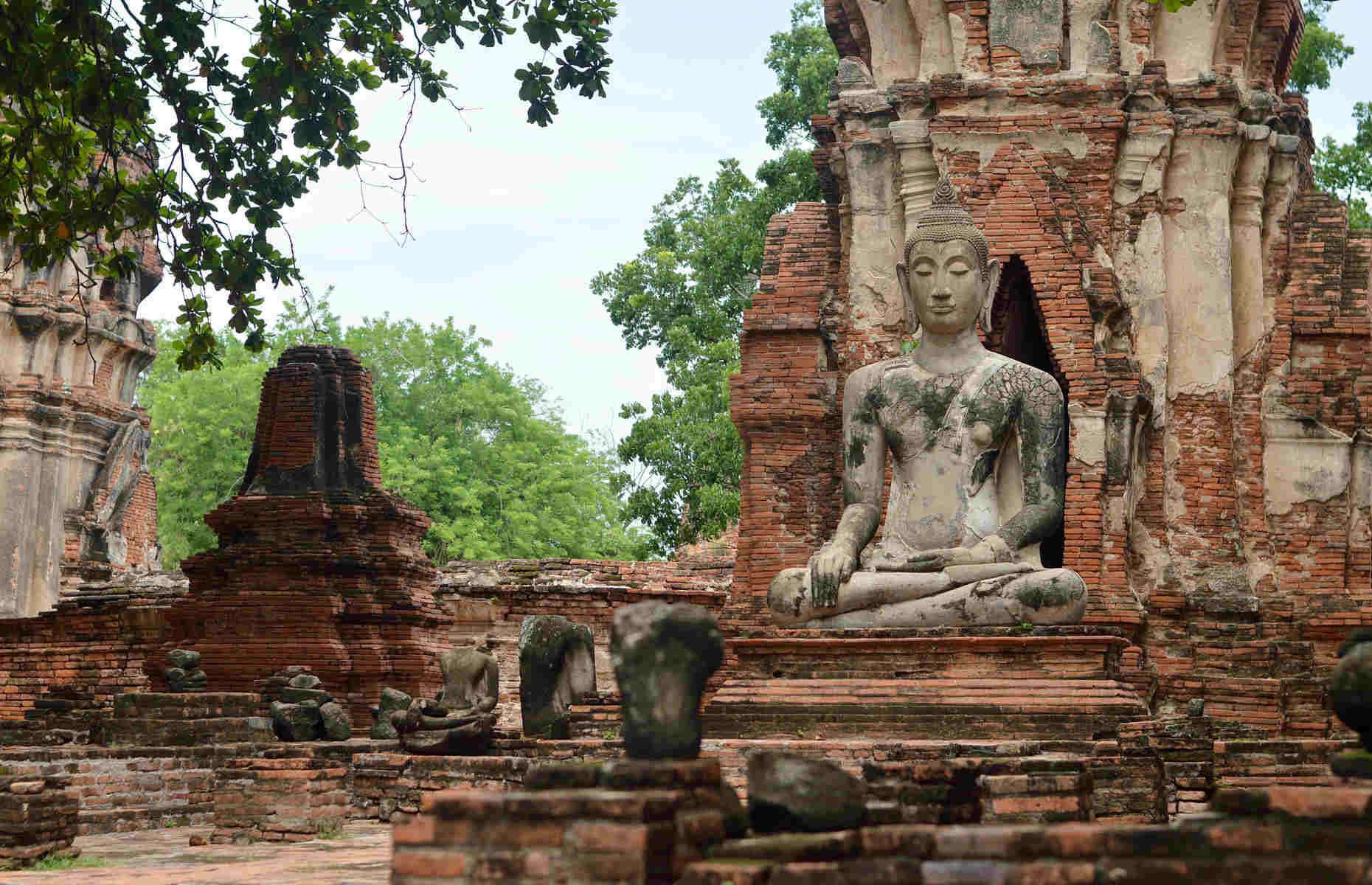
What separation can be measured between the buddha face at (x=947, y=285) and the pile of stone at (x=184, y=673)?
23.3ft

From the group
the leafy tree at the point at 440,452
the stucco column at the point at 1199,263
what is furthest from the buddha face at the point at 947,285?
the leafy tree at the point at 440,452

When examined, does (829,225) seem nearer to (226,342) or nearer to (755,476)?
(755,476)

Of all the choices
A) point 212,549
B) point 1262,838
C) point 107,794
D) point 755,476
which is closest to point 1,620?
point 212,549

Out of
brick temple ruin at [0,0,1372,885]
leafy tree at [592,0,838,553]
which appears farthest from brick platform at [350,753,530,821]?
leafy tree at [592,0,838,553]

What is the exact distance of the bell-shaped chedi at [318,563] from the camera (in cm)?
1641

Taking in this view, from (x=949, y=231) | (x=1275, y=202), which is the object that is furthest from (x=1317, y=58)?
(x=949, y=231)

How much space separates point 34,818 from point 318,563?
858 centimetres

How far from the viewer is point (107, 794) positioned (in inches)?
416

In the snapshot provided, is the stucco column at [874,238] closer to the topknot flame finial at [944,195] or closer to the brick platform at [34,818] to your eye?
the topknot flame finial at [944,195]

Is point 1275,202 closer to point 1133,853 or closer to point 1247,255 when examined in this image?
point 1247,255

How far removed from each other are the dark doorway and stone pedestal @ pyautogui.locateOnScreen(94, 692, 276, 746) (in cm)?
610

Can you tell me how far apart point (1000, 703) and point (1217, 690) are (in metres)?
6.74

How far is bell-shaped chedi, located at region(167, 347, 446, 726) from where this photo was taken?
16.4m

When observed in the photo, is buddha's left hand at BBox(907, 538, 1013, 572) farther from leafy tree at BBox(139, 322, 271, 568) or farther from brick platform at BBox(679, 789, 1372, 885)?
leafy tree at BBox(139, 322, 271, 568)
